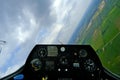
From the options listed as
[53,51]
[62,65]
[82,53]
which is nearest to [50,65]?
[62,65]

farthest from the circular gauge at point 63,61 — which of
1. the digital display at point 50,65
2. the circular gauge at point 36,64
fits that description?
the circular gauge at point 36,64

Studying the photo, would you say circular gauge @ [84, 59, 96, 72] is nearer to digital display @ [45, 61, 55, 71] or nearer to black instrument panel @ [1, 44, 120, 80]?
black instrument panel @ [1, 44, 120, 80]

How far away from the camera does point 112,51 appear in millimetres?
57969

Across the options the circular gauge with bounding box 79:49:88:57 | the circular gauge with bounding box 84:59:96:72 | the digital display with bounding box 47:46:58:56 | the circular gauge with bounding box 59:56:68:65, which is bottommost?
the circular gauge with bounding box 84:59:96:72

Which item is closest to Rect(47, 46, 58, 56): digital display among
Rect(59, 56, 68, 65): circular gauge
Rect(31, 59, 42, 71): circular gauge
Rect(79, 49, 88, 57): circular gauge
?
Rect(59, 56, 68, 65): circular gauge

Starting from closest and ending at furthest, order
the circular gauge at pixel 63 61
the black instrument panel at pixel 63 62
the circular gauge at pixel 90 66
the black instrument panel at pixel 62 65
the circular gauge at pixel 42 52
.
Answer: the black instrument panel at pixel 62 65 → the black instrument panel at pixel 63 62 → the circular gauge at pixel 90 66 → the circular gauge at pixel 63 61 → the circular gauge at pixel 42 52

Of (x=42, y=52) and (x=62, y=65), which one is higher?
(x=42, y=52)

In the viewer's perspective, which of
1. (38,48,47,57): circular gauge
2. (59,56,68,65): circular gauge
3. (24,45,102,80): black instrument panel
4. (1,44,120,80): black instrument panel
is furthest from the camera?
(38,48,47,57): circular gauge

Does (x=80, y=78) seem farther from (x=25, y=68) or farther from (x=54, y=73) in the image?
(x=25, y=68)

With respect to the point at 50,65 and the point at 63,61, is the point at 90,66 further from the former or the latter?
the point at 50,65

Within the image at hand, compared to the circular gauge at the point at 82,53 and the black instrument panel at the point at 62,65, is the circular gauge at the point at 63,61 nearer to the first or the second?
the black instrument panel at the point at 62,65

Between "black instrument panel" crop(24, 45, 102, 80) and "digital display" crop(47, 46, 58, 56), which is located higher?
"digital display" crop(47, 46, 58, 56)

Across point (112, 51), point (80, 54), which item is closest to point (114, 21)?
point (112, 51)

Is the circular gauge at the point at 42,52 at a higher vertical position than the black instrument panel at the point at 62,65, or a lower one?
higher
